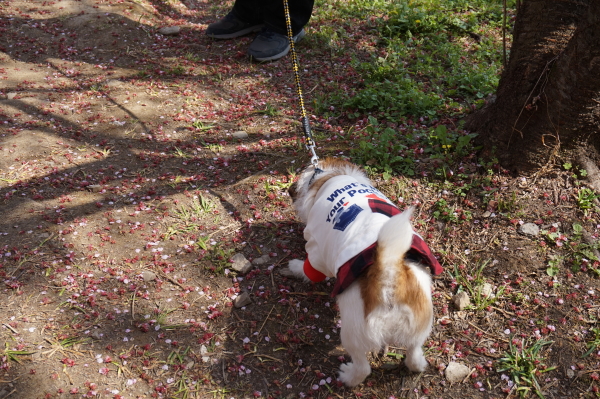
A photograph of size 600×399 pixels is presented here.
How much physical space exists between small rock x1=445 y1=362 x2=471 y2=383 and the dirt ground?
0.04 m

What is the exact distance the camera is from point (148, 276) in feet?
10.2

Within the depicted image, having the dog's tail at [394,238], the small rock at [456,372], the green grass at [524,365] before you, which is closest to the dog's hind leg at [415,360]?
the small rock at [456,372]

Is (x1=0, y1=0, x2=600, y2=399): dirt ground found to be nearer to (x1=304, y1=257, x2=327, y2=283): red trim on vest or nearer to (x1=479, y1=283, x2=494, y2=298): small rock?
(x1=479, y1=283, x2=494, y2=298): small rock

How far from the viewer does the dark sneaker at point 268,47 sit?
219 inches

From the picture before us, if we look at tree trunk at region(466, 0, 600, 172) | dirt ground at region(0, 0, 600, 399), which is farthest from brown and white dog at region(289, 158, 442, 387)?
tree trunk at region(466, 0, 600, 172)

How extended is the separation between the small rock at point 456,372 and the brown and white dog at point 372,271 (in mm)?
148

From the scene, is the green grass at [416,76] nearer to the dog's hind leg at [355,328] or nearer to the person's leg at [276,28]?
the person's leg at [276,28]

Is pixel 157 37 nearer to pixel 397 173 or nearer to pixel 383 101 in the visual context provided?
pixel 383 101

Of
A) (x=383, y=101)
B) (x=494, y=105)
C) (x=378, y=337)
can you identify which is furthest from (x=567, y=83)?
(x=378, y=337)

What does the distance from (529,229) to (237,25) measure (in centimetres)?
465

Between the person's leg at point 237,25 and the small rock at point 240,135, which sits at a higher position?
the person's leg at point 237,25

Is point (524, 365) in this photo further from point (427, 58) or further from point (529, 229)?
point (427, 58)

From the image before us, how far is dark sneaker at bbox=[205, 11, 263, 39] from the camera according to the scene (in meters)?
6.04

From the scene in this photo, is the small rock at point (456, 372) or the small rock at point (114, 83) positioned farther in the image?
the small rock at point (114, 83)
